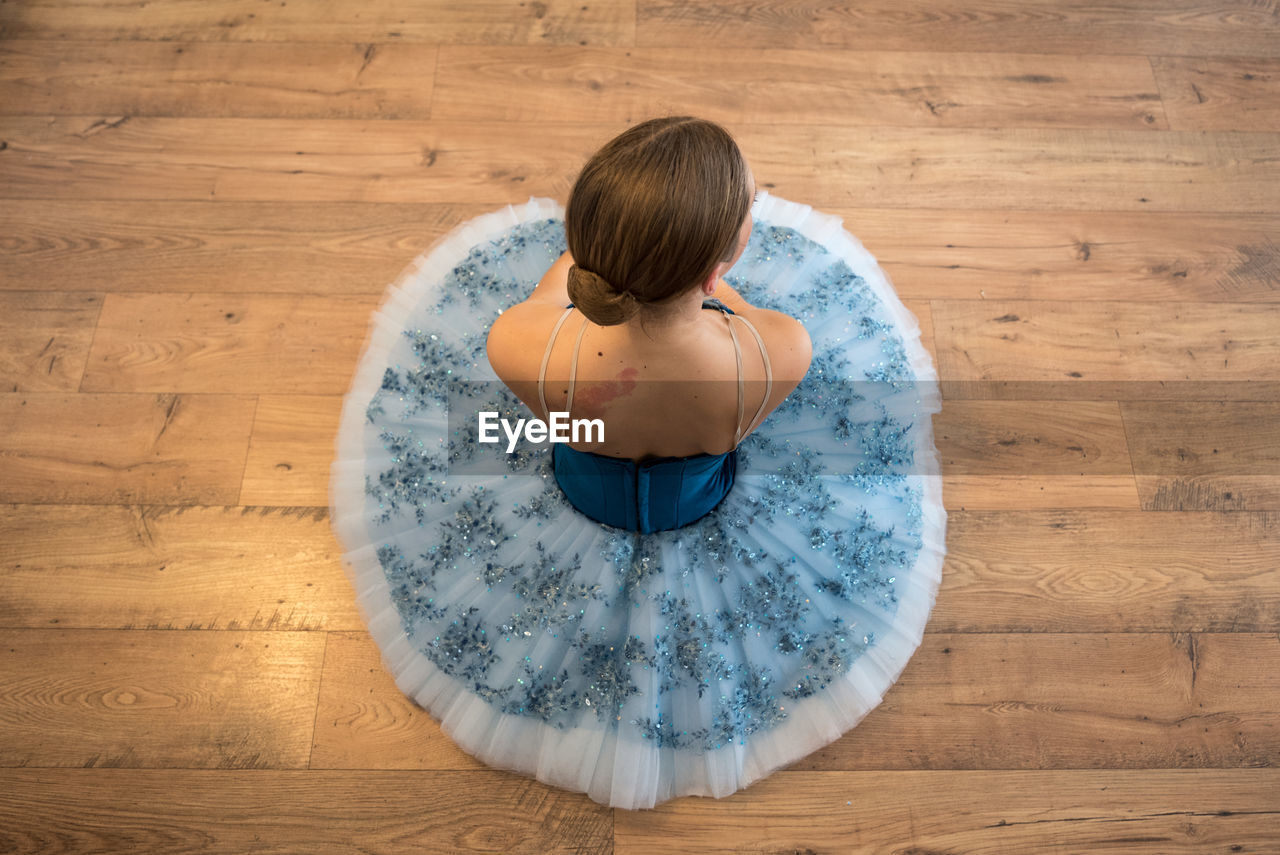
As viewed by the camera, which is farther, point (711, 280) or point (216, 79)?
point (216, 79)

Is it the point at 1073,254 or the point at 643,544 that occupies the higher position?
the point at 1073,254

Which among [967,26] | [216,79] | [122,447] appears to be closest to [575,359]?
[122,447]

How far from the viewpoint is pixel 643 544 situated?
62.2 inches

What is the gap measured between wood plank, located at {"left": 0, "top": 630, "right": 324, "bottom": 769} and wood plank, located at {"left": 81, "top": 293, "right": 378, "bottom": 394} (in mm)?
590

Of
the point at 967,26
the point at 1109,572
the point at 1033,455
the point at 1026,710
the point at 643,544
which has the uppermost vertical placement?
the point at 967,26

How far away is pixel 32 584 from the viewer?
180 centimetres

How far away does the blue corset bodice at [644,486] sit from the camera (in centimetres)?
136

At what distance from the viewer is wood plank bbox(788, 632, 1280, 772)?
1696 millimetres

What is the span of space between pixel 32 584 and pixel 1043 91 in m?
2.85

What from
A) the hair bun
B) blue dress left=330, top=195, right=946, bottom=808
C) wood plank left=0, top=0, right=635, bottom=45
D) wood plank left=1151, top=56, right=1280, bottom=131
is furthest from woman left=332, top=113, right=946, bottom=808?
wood plank left=1151, top=56, right=1280, bottom=131

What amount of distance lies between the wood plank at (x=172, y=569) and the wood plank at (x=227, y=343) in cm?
31

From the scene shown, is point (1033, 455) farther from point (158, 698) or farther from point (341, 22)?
point (341, 22)

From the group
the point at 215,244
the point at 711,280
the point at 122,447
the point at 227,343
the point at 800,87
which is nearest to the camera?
the point at 711,280

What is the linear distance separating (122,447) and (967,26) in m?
2.55
